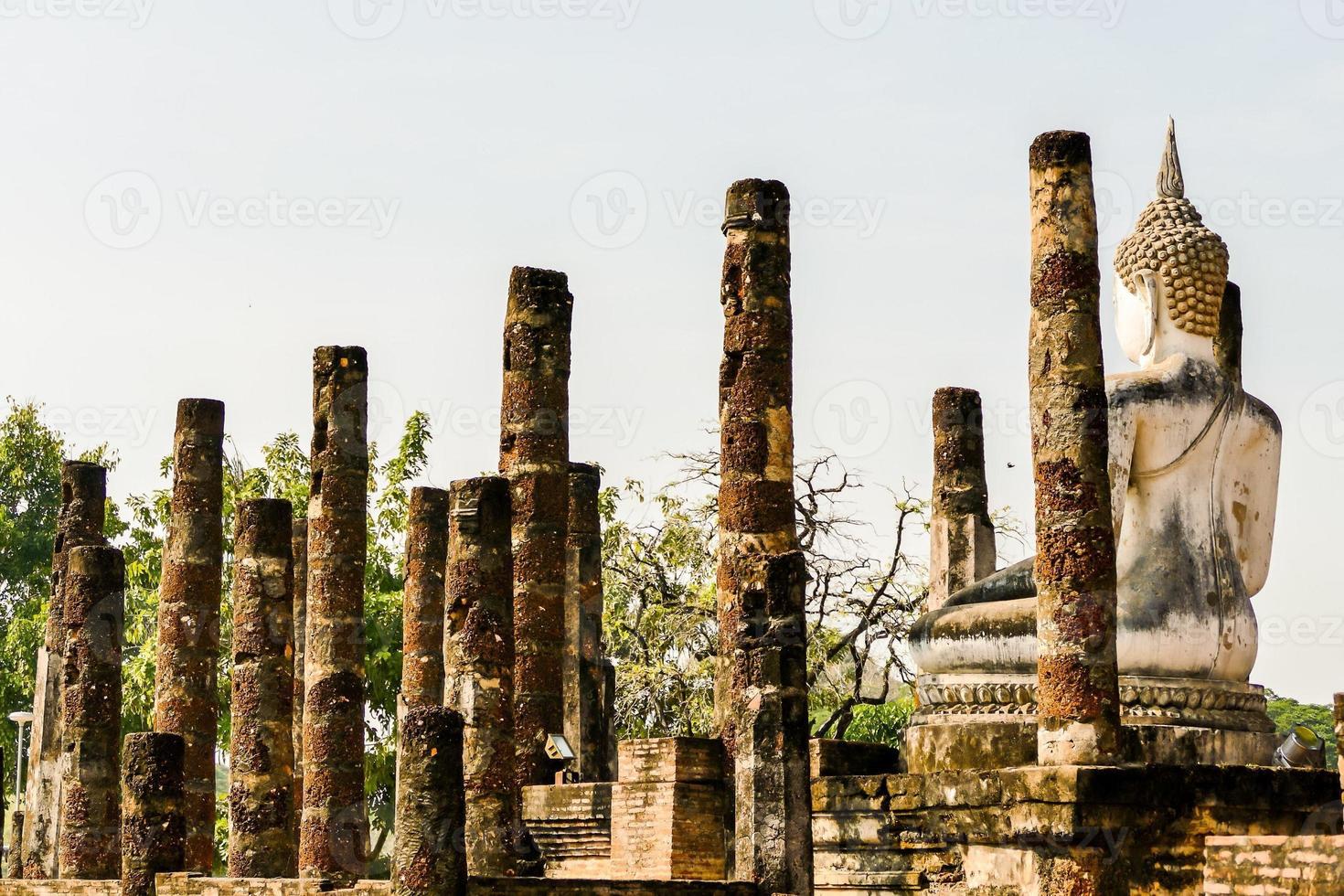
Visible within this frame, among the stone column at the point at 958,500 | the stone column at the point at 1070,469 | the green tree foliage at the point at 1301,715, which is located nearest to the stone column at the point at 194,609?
the stone column at the point at 958,500

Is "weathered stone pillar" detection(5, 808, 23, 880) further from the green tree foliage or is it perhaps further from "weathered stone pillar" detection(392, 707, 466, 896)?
the green tree foliage

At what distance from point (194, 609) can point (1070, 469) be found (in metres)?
10.4

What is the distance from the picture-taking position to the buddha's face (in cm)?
1326

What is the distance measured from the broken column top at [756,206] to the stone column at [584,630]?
497 centimetres

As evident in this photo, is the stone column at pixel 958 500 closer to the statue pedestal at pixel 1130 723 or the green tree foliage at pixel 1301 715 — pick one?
the statue pedestal at pixel 1130 723

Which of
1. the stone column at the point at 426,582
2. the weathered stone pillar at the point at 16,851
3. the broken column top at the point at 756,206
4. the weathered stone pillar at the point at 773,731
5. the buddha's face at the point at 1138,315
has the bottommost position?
the weathered stone pillar at the point at 16,851

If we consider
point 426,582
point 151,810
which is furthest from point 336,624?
point 151,810

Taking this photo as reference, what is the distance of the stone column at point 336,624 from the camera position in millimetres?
18172

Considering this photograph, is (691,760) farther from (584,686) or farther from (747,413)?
(584,686)

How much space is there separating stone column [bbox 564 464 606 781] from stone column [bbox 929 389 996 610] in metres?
3.63

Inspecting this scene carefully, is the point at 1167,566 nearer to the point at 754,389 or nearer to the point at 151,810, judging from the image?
the point at 754,389

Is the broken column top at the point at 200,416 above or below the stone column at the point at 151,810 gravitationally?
above

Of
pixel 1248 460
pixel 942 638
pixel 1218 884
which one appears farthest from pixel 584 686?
pixel 1218 884

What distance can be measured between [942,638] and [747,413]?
2.56 m
